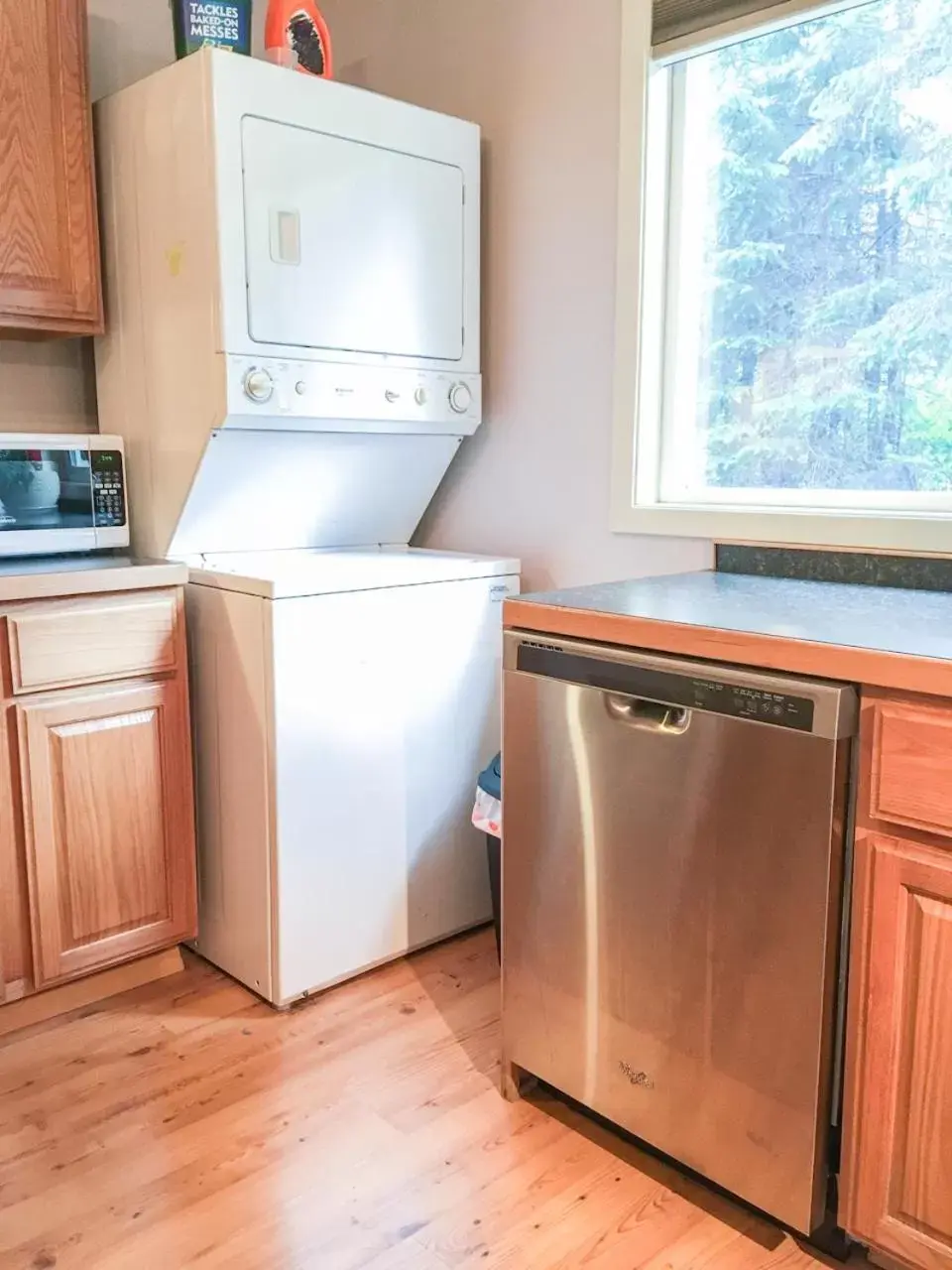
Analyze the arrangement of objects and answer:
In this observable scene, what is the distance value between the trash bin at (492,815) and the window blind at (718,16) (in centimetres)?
148

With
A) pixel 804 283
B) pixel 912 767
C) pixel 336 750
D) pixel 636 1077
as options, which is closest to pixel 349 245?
pixel 804 283

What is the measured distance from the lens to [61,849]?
2080mm

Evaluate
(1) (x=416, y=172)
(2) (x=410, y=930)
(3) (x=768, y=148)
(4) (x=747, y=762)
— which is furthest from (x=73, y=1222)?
(3) (x=768, y=148)

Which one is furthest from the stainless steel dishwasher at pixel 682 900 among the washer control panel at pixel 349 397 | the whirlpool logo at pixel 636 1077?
the washer control panel at pixel 349 397

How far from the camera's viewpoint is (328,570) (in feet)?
7.25

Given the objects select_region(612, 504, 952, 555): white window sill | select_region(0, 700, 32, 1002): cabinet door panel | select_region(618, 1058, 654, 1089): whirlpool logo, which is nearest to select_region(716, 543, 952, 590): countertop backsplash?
select_region(612, 504, 952, 555): white window sill

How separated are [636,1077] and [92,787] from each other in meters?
1.18

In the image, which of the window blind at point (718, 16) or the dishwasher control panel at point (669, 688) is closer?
the dishwasher control panel at point (669, 688)

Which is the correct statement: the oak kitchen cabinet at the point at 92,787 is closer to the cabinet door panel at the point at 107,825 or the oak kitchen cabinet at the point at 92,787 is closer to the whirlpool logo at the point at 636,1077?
the cabinet door panel at the point at 107,825

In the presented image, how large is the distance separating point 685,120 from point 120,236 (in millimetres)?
1221

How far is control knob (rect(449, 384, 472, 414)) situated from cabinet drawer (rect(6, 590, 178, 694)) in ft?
2.56

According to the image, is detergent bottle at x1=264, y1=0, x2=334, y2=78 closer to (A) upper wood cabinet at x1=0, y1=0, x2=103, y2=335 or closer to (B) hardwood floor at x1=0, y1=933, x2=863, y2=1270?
(A) upper wood cabinet at x1=0, y1=0, x2=103, y2=335

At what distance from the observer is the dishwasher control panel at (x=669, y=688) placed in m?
1.39

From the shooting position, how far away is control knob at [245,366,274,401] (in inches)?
81.7
